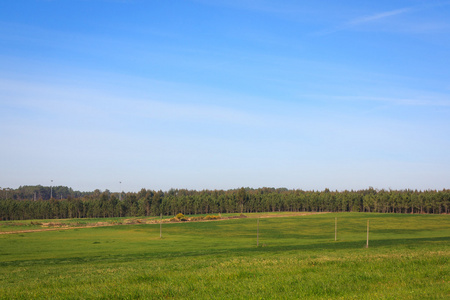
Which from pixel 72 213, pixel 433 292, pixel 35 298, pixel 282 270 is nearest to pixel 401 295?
pixel 433 292

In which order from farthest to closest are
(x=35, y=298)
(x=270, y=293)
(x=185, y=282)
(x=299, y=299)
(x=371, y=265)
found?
(x=371, y=265)
(x=185, y=282)
(x=35, y=298)
(x=270, y=293)
(x=299, y=299)

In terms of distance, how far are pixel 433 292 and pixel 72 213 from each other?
207208 millimetres

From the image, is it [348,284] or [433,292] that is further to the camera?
[348,284]

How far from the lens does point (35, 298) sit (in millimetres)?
14000

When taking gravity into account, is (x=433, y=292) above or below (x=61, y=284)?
above

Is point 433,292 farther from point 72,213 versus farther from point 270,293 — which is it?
point 72,213

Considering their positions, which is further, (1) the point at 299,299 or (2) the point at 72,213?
(2) the point at 72,213

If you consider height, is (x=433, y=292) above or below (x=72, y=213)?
above

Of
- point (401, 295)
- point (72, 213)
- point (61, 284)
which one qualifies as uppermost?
point (401, 295)

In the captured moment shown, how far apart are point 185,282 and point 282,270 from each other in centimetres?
467

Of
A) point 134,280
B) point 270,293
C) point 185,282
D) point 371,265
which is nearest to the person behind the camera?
point 270,293

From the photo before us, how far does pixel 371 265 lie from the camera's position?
723 inches

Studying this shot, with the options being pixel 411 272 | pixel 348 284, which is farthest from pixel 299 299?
pixel 411 272

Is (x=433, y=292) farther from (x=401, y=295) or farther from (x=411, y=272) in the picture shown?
(x=411, y=272)
